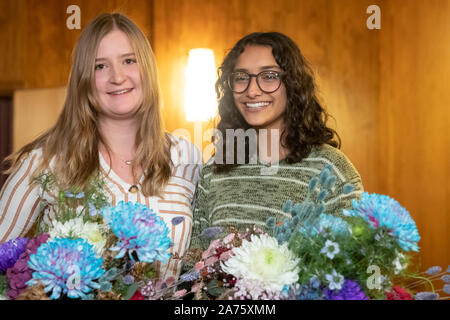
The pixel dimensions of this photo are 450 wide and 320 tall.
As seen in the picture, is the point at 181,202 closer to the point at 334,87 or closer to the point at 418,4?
the point at 418,4

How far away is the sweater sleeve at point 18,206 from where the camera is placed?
1.15 m

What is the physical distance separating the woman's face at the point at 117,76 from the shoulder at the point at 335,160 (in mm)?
493

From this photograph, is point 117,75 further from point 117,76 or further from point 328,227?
point 328,227

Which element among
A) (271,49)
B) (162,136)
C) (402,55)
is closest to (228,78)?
(271,49)

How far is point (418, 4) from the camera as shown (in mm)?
2779

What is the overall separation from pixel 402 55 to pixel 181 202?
7.38 ft

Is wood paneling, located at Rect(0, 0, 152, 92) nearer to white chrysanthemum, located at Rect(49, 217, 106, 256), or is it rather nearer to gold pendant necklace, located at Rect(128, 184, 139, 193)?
gold pendant necklace, located at Rect(128, 184, 139, 193)

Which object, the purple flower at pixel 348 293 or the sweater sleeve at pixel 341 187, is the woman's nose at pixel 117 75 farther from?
the purple flower at pixel 348 293

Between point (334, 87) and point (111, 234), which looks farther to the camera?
point (334, 87)

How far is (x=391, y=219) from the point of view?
0.59 meters

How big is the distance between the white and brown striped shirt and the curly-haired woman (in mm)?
46

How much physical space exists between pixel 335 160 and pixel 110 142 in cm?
61

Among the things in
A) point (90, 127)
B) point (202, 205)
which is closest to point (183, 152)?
point (202, 205)

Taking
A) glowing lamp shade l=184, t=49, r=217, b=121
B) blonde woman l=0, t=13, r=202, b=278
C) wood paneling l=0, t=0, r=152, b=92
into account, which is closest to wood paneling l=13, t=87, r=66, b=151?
wood paneling l=0, t=0, r=152, b=92
